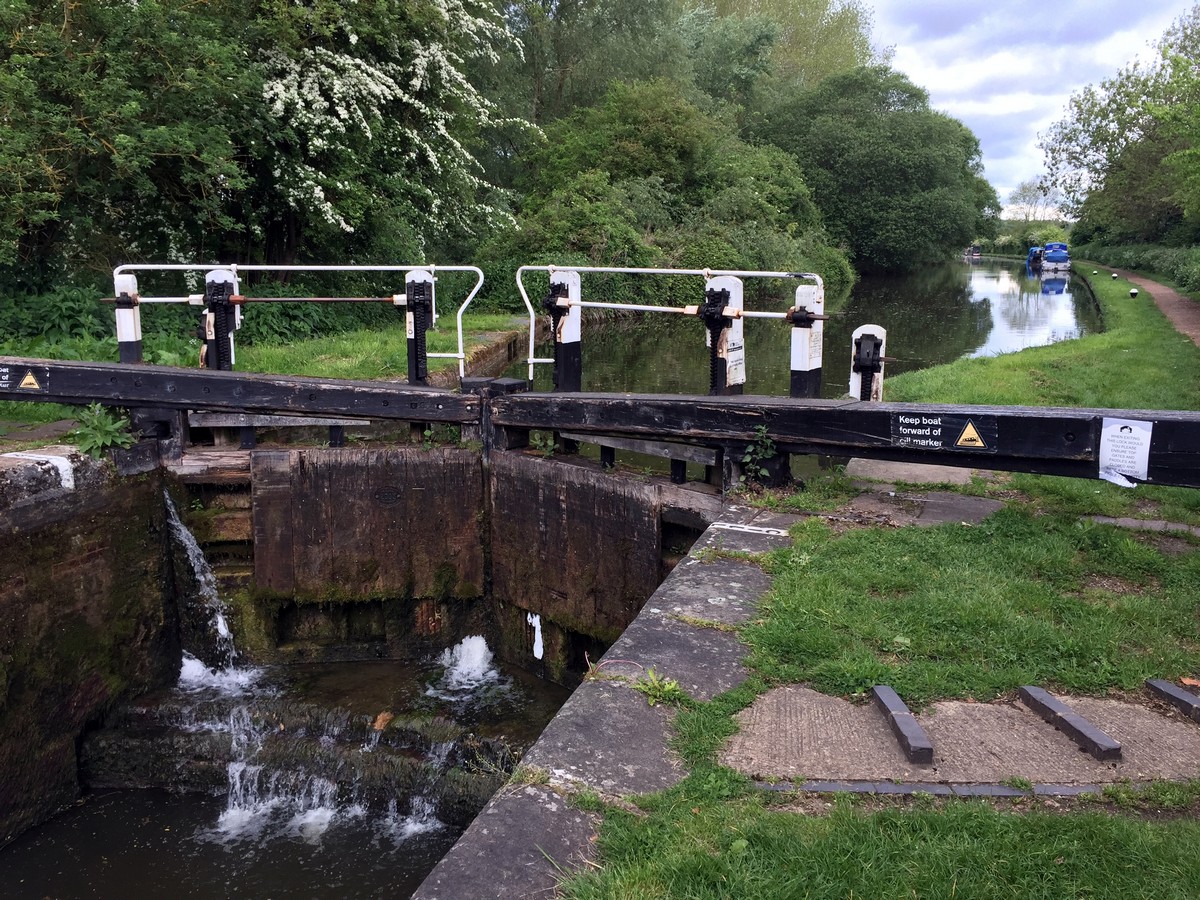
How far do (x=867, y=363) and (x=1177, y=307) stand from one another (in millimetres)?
21297

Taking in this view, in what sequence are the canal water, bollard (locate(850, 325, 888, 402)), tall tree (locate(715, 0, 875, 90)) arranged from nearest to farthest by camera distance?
bollard (locate(850, 325, 888, 402)) < the canal water < tall tree (locate(715, 0, 875, 90))

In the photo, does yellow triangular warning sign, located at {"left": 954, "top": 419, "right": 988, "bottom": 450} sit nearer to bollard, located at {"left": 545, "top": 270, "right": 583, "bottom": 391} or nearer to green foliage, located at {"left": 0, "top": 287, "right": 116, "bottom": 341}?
bollard, located at {"left": 545, "top": 270, "right": 583, "bottom": 391}

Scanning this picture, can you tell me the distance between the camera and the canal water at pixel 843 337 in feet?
43.1

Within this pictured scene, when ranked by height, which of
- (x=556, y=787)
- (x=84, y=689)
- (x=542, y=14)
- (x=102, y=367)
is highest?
(x=542, y=14)

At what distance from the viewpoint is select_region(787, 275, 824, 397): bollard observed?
5.33 metres

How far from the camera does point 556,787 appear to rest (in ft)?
8.94

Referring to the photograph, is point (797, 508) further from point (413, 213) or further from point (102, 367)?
point (413, 213)

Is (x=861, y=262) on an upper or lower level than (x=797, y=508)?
upper

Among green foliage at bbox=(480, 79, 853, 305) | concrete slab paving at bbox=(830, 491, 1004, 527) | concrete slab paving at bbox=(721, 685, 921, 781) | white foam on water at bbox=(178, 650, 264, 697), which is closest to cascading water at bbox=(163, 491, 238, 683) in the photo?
white foam on water at bbox=(178, 650, 264, 697)

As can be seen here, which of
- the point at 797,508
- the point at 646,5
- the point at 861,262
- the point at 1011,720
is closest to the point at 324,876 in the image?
the point at 797,508

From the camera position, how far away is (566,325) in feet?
20.1

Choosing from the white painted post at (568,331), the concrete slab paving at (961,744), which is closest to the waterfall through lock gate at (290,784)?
the white painted post at (568,331)

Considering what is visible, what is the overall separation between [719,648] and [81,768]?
13.3 ft

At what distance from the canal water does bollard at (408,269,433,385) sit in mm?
4524
